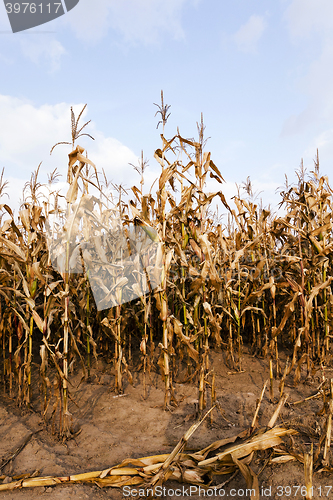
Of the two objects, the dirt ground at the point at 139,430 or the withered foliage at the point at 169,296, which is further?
the withered foliage at the point at 169,296

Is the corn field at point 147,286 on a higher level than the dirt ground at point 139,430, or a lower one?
higher

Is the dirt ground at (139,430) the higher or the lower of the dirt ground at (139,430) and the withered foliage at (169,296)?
the lower

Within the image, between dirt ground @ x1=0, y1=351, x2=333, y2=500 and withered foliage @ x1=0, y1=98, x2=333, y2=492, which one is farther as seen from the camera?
withered foliage @ x1=0, y1=98, x2=333, y2=492

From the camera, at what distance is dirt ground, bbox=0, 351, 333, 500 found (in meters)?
1.98

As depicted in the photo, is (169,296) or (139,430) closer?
(139,430)

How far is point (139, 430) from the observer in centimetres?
279

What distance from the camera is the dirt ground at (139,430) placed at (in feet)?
6.50

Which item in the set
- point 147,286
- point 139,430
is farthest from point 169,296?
point 139,430

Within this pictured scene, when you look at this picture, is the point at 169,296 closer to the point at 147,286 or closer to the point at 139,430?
the point at 147,286

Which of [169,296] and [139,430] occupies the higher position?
[169,296]

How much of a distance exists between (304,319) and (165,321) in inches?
73.7

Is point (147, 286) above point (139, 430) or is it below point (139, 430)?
above

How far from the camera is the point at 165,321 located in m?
2.94

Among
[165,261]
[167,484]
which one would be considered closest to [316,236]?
[165,261]
